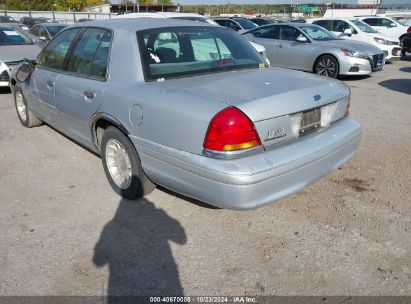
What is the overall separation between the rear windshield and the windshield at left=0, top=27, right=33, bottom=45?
7.09 metres

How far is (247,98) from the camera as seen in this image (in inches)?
110

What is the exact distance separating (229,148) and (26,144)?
3.66 m

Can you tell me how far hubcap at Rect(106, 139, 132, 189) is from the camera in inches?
141

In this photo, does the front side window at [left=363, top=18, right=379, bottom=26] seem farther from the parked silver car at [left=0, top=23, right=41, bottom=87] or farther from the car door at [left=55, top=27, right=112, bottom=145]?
the car door at [left=55, top=27, right=112, bottom=145]

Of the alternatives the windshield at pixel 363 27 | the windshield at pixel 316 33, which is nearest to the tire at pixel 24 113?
the windshield at pixel 316 33

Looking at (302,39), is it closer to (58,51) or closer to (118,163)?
(58,51)

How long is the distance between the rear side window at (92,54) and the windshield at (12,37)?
245 inches

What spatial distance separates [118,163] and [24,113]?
292 centimetres

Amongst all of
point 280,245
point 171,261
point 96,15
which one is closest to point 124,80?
point 171,261

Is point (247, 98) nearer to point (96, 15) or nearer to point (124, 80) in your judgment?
point (124, 80)

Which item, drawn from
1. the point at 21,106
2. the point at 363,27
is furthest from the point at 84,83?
the point at 363,27

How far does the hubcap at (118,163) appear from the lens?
11.8ft

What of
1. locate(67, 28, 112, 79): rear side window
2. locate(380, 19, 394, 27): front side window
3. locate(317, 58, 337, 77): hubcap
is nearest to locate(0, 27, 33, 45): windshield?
locate(67, 28, 112, 79): rear side window

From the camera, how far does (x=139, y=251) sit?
2.95 m
